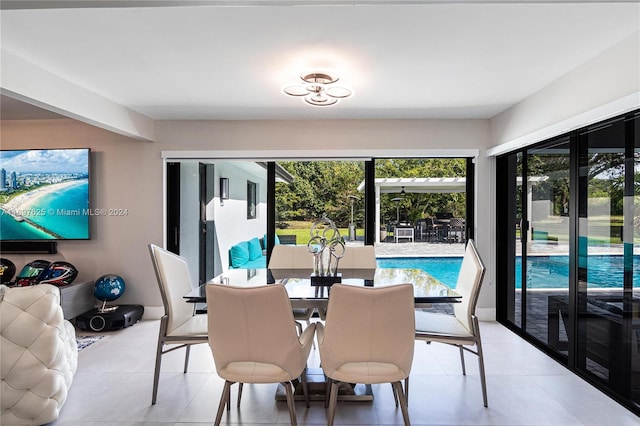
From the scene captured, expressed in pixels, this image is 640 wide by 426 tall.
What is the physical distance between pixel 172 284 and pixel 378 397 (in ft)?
5.41

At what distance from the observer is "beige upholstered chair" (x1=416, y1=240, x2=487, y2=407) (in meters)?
2.50

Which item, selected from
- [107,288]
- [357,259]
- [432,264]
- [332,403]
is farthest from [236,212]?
[332,403]

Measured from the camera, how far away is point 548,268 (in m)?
3.53

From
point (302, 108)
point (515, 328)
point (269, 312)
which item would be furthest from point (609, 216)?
point (302, 108)

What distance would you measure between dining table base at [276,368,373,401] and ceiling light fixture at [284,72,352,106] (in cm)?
216

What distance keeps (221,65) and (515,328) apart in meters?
3.88

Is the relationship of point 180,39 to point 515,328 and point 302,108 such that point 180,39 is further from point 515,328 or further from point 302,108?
point 515,328

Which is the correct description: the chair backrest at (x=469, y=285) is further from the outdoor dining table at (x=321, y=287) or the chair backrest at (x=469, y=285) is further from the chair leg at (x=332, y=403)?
the chair leg at (x=332, y=403)

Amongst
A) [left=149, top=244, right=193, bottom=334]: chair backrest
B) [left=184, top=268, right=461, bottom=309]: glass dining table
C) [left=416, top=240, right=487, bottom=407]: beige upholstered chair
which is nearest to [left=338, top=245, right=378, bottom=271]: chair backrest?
[left=184, top=268, right=461, bottom=309]: glass dining table

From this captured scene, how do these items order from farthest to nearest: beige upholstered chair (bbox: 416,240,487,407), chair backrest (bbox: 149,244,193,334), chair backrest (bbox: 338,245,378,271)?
1. chair backrest (bbox: 338,245,378,271)
2. chair backrest (bbox: 149,244,193,334)
3. beige upholstered chair (bbox: 416,240,487,407)

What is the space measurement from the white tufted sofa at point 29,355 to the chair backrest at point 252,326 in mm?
1033

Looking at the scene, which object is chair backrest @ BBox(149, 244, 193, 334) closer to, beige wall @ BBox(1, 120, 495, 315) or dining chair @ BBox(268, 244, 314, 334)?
dining chair @ BBox(268, 244, 314, 334)

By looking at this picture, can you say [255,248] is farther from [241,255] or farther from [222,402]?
[222,402]

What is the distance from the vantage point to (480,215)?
449 centimetres
